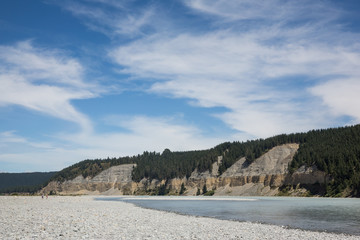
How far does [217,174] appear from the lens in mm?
150125

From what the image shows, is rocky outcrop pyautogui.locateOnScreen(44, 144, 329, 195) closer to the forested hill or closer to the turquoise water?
the forested hill

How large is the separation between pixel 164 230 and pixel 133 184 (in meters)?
168

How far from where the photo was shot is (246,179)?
13075cm

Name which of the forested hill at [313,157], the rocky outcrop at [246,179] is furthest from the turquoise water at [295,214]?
the rocky outcrop at [246,179]

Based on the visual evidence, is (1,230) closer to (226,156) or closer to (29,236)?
(29,236)

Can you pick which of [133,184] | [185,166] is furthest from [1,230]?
[133,184]

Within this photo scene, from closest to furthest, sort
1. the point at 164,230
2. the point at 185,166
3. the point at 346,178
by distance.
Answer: the point at 164,230 < the point at 346,178 < the point at 185,166

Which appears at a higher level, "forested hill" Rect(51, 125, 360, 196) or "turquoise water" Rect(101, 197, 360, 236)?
"forested hill" Rect(51, 125, 360, 196)

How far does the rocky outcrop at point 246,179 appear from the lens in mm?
110000

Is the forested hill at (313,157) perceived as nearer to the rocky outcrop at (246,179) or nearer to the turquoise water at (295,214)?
the rocky outcrop at (246,179)

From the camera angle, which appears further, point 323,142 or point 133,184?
point 133,184

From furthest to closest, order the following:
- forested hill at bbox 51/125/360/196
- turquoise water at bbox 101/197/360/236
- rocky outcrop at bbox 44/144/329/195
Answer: rocky outcrop at bbox 44/144/329/195, forested hill at bbox 51/125/360/196, turquoise water at bbox 101/197/360/236

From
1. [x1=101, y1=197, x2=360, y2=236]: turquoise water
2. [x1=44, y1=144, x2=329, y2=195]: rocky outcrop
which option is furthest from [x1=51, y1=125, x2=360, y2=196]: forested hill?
[x1=101, y1=197, x2=360, y2=236]: turquoise water

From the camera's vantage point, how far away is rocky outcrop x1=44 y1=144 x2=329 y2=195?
110 metres
